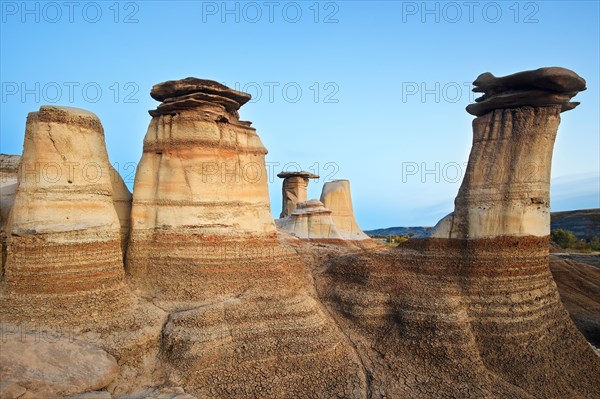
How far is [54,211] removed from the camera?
319 inches

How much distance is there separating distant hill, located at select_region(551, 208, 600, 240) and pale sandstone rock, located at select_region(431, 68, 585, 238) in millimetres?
45556

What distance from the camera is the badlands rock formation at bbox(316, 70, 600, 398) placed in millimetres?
8883

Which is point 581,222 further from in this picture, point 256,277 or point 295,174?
point 256,277

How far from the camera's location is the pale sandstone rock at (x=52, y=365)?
237 inches

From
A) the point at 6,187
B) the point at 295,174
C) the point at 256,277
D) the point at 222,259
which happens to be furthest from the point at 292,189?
the point at 6,187

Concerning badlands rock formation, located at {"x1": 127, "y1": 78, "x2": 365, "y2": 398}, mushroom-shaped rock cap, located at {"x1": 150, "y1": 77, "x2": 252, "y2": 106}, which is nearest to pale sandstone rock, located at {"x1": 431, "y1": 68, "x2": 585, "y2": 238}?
badlands rock formation, located at {"x1": 127, "y1": 78, "x2": 365, "y2": 398}

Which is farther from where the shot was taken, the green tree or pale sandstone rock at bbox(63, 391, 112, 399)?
the green tree

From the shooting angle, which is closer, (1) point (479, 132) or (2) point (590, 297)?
(1) point (479, 132)

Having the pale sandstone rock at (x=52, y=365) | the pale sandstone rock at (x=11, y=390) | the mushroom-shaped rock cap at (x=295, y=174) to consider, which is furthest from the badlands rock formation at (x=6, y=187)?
the mushroom-shaped rock cap at (x=295, y=174)

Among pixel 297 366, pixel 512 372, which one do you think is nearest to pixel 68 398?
pixel 297 366

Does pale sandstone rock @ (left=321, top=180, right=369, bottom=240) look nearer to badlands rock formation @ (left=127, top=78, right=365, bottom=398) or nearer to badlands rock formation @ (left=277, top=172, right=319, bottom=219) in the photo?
badlands rock formation @ (left=277, top=172, right=319, bottom=219)

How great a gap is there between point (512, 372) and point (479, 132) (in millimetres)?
5314

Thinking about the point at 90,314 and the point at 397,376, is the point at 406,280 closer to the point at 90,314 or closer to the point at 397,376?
the point at 397,376

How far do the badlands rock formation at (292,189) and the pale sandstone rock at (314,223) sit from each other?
7.63m
